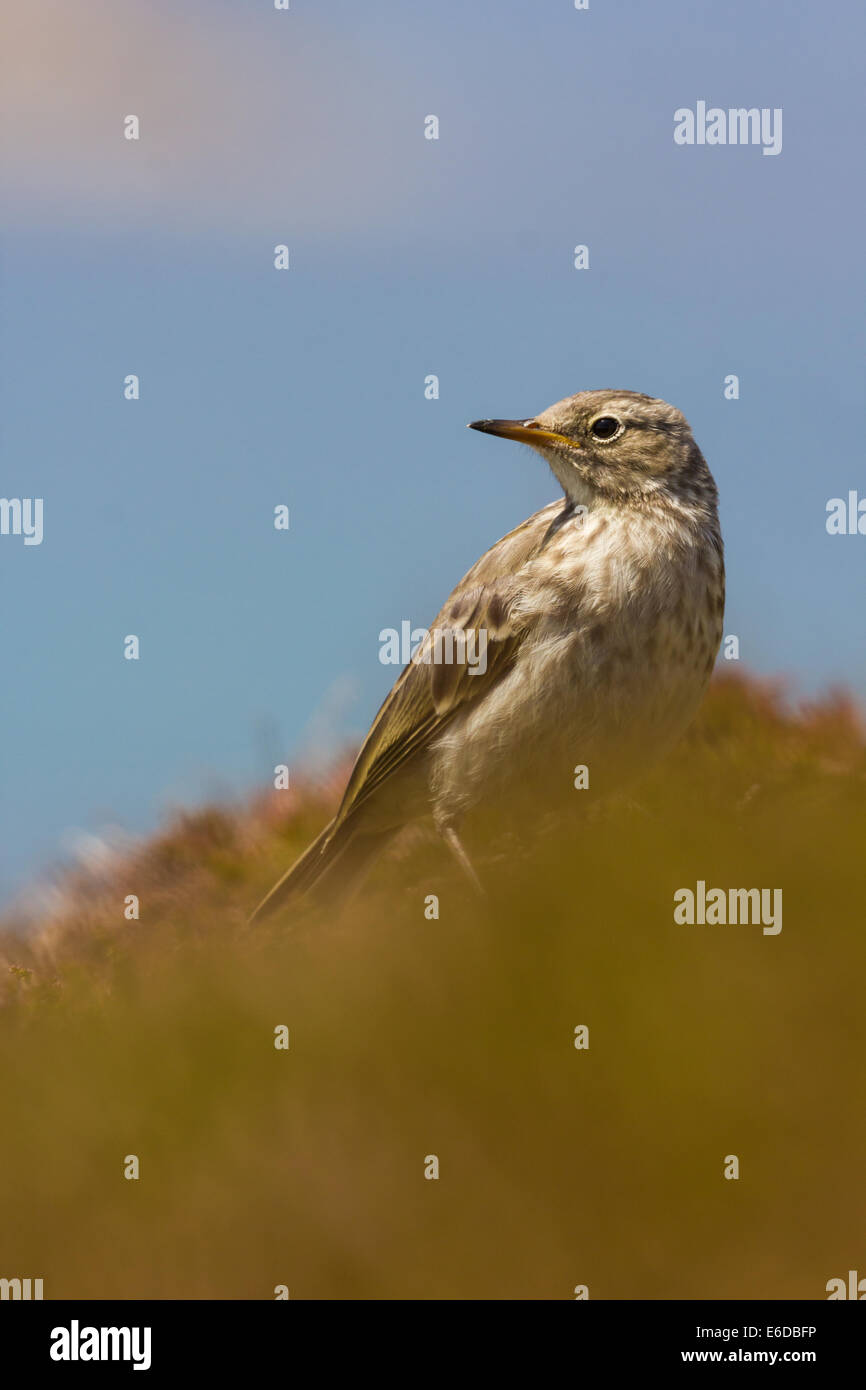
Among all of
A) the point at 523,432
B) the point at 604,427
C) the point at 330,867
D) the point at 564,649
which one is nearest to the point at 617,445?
the point at 604,427

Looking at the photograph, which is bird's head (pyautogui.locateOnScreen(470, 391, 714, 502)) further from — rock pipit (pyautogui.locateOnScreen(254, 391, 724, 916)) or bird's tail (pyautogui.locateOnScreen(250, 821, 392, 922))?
bird's tail (pyautogui.locateOnScreen(250, 821, 392, 922))

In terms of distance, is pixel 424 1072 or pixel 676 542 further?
pixel 676 542

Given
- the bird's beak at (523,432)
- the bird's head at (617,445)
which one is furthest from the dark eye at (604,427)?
the bird's beak at (523,432)

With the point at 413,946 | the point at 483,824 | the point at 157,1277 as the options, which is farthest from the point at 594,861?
the point at 483,824

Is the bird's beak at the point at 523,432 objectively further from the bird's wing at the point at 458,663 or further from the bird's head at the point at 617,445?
the bird's wing at the point at 458,663

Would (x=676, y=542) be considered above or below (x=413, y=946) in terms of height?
above

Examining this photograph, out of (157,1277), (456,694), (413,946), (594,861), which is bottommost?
(157,1277)

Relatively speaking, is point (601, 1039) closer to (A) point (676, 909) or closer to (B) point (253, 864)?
(A) point (676, 909)

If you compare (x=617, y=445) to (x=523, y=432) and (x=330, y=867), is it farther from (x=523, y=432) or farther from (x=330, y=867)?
(x=330, y=867)

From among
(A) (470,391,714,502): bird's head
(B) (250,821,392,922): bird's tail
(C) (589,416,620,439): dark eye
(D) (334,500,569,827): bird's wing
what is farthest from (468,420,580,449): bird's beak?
(B) (250,821,392,922): bird's tail
